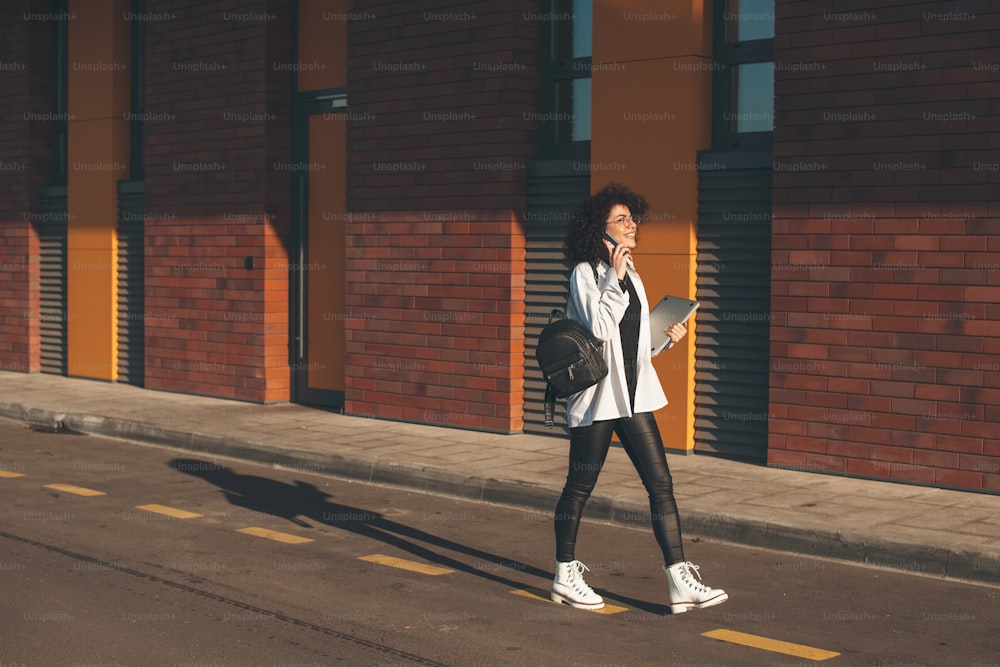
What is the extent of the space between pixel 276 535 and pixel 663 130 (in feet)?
15.5

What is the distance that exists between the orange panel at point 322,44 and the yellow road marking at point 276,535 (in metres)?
6.81

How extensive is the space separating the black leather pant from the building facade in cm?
367

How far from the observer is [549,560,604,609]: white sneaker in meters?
7.15

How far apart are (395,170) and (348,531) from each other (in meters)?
5.24

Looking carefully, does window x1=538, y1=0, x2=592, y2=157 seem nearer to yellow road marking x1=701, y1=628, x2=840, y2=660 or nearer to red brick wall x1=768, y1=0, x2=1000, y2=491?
red brick wall x1=768, y1=0, x2=1000, y2=491

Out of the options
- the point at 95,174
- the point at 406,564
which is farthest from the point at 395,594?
the point at 95,174

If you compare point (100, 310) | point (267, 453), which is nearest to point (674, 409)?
point (267, 453)

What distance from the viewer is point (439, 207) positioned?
13227 mm

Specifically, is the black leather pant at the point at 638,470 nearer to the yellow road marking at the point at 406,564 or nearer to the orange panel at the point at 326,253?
the yellow road marking at the point at 406,564

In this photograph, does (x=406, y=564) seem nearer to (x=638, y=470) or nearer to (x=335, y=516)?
(x=335, y=516)

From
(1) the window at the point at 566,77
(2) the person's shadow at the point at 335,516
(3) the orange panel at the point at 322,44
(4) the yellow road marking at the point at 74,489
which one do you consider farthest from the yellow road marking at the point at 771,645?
(3) the orange panel at the point at 322,44

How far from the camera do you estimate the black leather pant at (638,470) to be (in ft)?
23.2

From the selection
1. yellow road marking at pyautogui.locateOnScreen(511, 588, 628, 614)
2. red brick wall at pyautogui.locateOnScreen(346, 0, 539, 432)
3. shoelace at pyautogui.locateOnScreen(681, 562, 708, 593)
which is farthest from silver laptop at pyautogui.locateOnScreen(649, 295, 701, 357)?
red brick wall at pyautogui.locateOnScreen(346, 0, 539, 432)

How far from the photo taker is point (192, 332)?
52.7 feet
